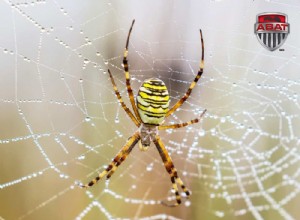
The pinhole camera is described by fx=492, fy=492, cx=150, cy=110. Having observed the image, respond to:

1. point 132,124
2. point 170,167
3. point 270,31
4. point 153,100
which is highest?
point 270,31

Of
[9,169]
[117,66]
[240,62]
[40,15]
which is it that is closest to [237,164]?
[240,62]

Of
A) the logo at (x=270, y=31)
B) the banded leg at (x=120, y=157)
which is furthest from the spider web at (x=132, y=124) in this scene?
the banded leg at (x=120, y=157)

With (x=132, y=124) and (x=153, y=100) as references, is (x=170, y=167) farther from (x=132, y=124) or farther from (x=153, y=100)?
(x=153, y=100)

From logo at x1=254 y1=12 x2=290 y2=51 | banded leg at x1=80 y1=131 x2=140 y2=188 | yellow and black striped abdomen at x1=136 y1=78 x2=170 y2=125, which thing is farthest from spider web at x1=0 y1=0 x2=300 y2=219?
yellow and black striped abdomen at x1=136 y1=78 x2=170 y2=125

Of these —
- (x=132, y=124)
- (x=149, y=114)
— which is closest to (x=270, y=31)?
(x=132, y=124)

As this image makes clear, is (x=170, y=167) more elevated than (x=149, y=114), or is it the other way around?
(x=149, y=114)

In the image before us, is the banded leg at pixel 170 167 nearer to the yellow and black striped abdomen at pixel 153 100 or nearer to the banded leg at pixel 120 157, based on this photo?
the banded leg at pixel 120 157

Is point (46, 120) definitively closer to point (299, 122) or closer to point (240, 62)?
point (240, 62)
